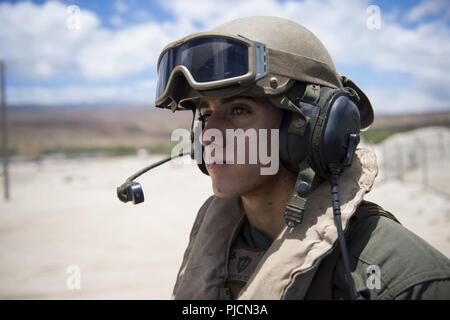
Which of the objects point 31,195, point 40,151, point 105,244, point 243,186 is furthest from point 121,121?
point 243,186

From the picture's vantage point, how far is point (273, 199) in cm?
183

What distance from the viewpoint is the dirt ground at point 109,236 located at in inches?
233

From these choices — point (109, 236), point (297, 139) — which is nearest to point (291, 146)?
point (297, 139)

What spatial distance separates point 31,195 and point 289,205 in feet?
49.9

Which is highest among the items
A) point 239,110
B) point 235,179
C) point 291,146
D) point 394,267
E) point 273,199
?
point 239,110

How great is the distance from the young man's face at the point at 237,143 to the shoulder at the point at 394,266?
1.54 feet

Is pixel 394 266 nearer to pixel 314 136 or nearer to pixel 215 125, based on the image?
pixel 314 136

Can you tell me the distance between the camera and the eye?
68.2 inches

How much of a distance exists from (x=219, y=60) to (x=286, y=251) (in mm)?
772

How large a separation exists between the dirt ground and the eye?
408 centimetres

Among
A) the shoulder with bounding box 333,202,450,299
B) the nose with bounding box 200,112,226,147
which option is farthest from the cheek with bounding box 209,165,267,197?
the shoulder with bounding box 333,202,450,299

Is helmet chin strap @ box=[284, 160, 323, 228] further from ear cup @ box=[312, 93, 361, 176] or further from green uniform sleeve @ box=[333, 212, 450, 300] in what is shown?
green uniform sleeve @ box=[333, 212, 450, 300]

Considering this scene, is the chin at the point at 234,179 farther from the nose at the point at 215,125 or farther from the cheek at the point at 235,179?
the nose at the point at 215,125

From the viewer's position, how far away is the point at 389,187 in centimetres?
1247
